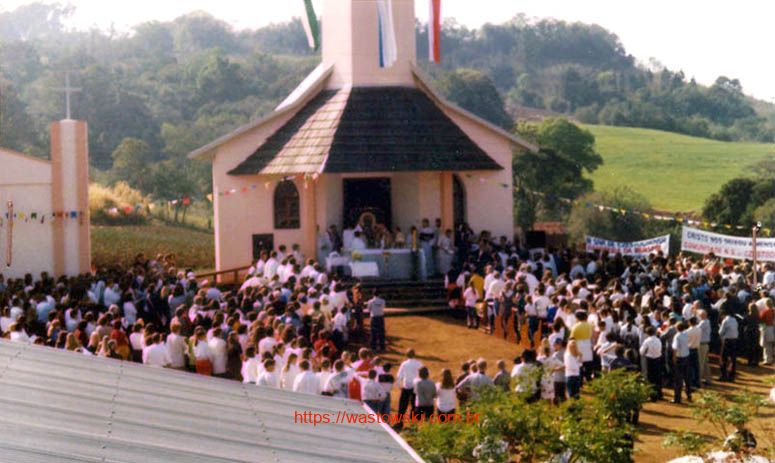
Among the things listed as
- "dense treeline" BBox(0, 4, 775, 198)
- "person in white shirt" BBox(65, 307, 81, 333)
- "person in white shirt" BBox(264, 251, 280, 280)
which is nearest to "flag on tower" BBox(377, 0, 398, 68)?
"person in white shirt" BBox(264, 251, 280, 280)

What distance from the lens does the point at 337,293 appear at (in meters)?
23.0

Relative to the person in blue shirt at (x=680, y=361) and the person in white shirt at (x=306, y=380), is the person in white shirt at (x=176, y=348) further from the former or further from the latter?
the person in blue shirt at (x=680, y=361)

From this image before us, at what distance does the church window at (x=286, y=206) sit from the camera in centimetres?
3164

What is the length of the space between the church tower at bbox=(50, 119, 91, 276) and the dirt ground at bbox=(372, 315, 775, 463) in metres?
7.79

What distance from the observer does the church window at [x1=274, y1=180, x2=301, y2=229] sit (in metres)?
31.6

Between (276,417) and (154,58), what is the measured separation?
10476cm

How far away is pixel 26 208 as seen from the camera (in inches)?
1121

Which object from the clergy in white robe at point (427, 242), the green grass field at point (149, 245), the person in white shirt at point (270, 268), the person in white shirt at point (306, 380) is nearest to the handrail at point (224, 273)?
the person in white shirt at point (270, 268)

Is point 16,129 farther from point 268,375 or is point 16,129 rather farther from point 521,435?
point 521,435

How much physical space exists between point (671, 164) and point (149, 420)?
211 feet

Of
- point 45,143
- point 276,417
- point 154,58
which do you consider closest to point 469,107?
point 45,143

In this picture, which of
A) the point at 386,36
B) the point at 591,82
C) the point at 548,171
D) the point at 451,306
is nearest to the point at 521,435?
the point at 451,306

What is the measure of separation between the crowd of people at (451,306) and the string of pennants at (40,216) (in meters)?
2.86

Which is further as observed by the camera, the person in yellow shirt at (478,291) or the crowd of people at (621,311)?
the person in yellow shirt at (478,291)
